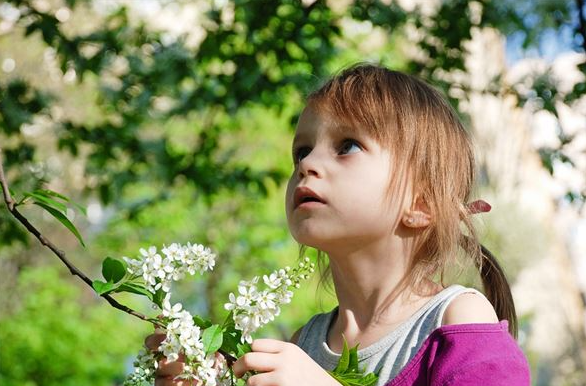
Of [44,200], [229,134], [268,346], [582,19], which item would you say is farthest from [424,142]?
[229,134]

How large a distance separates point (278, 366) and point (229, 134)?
284 inches

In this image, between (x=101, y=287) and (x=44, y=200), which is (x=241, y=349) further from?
(x=44, y=200)

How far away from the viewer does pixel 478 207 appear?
1.47 meters

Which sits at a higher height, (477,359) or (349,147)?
(349,147)

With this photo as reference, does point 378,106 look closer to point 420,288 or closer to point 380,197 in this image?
point 380,197

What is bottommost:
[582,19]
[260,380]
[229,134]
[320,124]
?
[260,380]

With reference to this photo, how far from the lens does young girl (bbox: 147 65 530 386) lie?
1.27 m

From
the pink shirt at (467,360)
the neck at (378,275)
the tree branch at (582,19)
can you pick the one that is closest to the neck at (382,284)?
the neck at (378,275)

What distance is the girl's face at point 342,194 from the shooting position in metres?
1.33

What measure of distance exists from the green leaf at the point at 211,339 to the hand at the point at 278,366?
0.14 feet

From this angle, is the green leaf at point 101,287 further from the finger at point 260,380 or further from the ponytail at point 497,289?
the ponytail at point 497,289

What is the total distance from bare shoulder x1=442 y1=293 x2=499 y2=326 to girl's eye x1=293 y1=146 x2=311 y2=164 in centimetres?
32

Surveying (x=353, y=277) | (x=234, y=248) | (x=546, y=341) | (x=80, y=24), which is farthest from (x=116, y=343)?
(x=353, y=277)

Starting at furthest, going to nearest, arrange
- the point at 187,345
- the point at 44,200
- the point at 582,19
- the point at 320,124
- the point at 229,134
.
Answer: the point at 229,134
the point at 582,19
the point at 320,124
the point at 44,200
the point at 187,345
